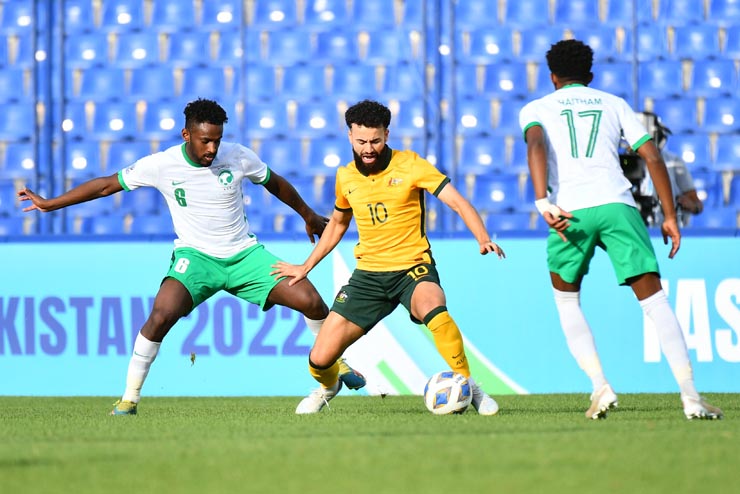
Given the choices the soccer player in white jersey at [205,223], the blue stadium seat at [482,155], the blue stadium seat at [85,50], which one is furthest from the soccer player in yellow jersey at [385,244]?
the blue stadium seat at [85,50]

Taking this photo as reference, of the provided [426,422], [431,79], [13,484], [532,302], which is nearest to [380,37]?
[431,79]

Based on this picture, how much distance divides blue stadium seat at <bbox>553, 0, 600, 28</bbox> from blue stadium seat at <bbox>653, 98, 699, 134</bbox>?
1.19 meters

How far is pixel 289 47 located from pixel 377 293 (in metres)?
7.78

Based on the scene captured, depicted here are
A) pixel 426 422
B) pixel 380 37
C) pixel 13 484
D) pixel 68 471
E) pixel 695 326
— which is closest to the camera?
pixel 13 484

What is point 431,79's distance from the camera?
14094mm

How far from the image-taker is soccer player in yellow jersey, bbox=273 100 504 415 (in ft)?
23.2

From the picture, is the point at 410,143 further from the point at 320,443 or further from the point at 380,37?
the point at 320,443

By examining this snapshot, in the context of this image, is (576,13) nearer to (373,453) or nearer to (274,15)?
(274,15)

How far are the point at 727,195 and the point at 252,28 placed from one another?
5.50 metres

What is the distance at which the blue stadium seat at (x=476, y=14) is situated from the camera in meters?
14.4

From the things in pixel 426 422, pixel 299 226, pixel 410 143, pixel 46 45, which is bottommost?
pixel 426 422

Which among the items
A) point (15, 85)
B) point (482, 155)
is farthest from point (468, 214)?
point (15, 85)

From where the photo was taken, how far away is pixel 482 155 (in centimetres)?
1365

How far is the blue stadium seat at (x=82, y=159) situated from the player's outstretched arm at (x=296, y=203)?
6.25m
